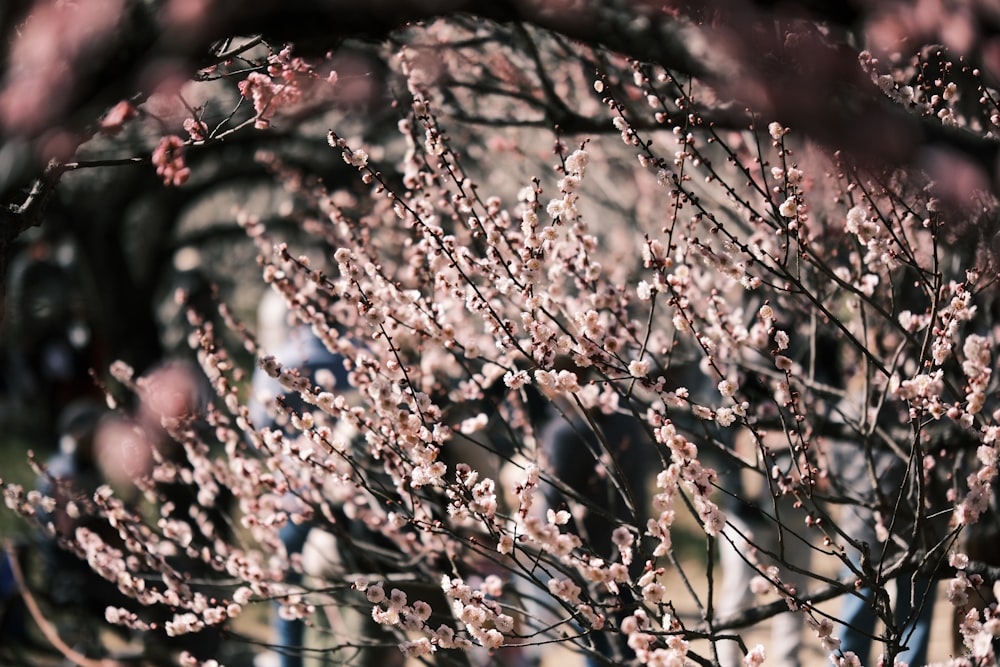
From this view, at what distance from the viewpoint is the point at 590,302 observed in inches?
110

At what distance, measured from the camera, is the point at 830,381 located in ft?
Answer: 13.1

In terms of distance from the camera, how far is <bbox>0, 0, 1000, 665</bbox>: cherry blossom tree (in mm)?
1344

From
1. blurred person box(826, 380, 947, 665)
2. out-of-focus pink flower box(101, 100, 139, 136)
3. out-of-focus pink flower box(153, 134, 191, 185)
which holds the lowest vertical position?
out-of-focus pink flower box(101, 100, 139, 136)

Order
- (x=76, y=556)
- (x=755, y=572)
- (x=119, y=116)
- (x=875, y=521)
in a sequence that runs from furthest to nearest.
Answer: (x=76, y=556) < (x=755, y=572) < (x=875, y=521) < (x=119, y=116)

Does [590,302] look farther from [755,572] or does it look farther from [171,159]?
[755,572]

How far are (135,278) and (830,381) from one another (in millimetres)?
6855

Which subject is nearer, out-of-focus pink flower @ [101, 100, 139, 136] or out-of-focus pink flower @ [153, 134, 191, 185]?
out-of-focus pink flower @ [101, 100, 139, 136]

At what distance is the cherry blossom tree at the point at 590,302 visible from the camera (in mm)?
1344

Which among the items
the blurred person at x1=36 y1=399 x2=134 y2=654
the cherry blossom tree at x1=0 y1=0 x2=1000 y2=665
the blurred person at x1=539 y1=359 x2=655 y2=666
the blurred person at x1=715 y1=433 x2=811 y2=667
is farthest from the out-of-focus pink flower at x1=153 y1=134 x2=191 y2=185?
the blurred person at x1=36 y1=399 x2=134 y2=654

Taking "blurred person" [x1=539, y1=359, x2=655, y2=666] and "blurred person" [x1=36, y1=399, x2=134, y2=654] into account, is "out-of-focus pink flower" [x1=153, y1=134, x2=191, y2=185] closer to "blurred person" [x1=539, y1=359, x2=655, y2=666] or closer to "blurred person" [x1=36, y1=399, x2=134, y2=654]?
"blurred person" [x1=539, y1=359, x2=655, y2=666]

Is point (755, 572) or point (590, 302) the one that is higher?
point (590, 302)

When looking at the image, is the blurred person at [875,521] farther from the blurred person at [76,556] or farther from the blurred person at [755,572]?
the blurred person at [76,556]

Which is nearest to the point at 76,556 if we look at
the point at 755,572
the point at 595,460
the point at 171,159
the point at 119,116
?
the point at 595,460

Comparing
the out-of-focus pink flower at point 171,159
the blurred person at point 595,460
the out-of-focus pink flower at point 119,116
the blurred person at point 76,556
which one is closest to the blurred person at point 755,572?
the blurred person at point 595,460
